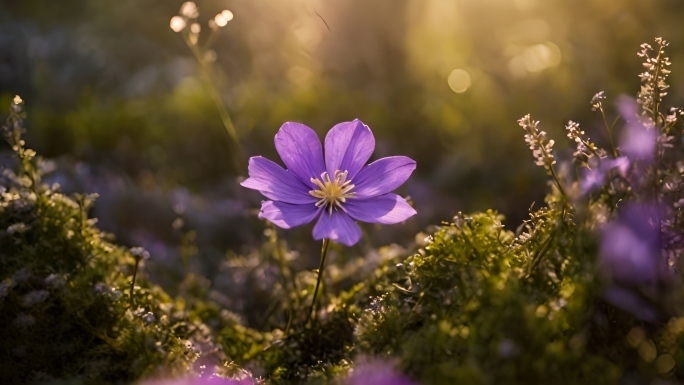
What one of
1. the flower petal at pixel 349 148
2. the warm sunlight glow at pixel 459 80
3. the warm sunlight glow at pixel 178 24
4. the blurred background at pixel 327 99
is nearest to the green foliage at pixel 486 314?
the flower petal at pixel 349 148

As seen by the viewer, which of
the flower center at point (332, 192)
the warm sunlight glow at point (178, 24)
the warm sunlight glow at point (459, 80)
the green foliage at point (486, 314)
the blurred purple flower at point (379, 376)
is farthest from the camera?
the warm sunlight glow at point (459, 80)

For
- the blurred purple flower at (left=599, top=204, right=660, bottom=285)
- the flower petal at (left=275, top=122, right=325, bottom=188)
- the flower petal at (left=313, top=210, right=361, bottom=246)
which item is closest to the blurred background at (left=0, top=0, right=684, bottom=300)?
the flower petal at (left=275, top=122, right=325, bottom=188)

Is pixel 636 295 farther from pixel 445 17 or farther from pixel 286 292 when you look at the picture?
pixel 445 17

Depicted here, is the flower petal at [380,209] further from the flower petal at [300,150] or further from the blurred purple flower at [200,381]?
the blurred purple flower at [200,381]

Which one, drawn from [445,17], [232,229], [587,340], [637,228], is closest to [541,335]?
[587,340]

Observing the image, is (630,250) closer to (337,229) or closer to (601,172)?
(601,172)

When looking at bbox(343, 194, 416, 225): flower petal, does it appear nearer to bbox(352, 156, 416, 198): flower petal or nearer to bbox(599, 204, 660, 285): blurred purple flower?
bbox(352, 156, 416, 198): flower petal

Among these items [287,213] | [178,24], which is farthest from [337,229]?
[178,24]
